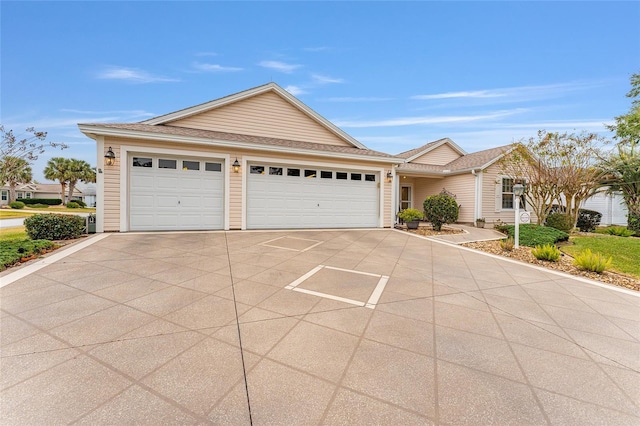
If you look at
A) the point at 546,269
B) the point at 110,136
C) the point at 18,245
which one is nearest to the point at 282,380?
the point at 546,269

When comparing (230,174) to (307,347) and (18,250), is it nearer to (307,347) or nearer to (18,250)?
(18,250)

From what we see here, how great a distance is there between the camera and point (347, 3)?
1070 cm

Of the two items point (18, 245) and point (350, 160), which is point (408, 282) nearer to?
point (350, 160)

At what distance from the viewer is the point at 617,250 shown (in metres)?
7.24

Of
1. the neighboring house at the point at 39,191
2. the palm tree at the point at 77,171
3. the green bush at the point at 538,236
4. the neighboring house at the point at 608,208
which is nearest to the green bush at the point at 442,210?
the green bush at the point at 538,236

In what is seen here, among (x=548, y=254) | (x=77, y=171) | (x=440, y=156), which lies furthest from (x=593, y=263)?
(x=77, y=171)

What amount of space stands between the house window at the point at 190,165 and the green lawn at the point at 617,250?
11.6 metres

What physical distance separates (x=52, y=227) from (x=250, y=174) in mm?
5601

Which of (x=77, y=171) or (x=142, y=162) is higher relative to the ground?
(x=77, y=171)

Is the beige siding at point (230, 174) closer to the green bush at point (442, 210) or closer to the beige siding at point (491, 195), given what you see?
the green bush at point (442, 210)

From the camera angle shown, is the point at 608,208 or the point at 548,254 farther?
the point at 608,208

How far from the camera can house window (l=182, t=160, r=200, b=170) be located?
883 centimetres

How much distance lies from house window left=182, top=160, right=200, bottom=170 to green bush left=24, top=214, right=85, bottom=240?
327cm

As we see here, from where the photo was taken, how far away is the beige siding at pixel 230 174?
26.3 feet
